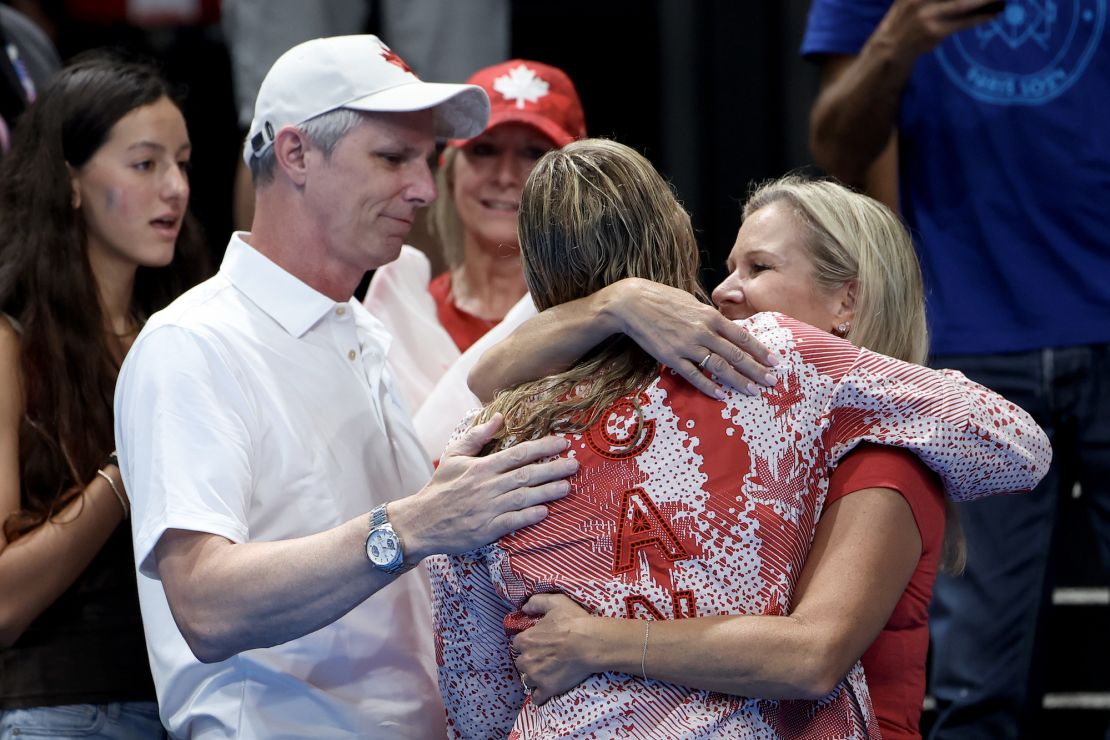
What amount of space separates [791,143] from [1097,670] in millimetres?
1532

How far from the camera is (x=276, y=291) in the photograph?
7.04ft

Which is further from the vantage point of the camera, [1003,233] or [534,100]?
[534,100]

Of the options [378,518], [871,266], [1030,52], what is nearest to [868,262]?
[871,266]

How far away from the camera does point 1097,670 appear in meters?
3.29

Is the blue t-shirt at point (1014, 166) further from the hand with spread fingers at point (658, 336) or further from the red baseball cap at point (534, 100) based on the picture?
the hand with spread fingers at point (658, 336)

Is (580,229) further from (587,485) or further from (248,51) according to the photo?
(248,51)

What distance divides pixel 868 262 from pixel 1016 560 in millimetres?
1082

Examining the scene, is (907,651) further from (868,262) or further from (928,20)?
(928,20)

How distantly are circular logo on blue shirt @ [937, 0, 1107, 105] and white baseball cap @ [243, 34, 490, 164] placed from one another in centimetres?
130

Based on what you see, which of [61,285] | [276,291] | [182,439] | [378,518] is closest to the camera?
[378,518]

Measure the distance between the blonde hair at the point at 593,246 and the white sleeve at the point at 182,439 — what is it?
14.8 inches

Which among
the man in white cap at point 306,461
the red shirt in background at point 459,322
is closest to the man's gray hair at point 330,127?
the man in white cap at point 306,461

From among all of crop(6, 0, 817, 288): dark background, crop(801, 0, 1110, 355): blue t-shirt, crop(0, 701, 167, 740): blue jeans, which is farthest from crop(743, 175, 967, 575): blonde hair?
crop(6, 0, 817, 288): dark background

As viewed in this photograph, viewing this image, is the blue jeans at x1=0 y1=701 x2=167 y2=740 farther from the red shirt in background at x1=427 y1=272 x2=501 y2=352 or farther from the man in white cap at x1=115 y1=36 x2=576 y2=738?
the red shirt in background at x1=427 y1=272 x2=501 y2=352
